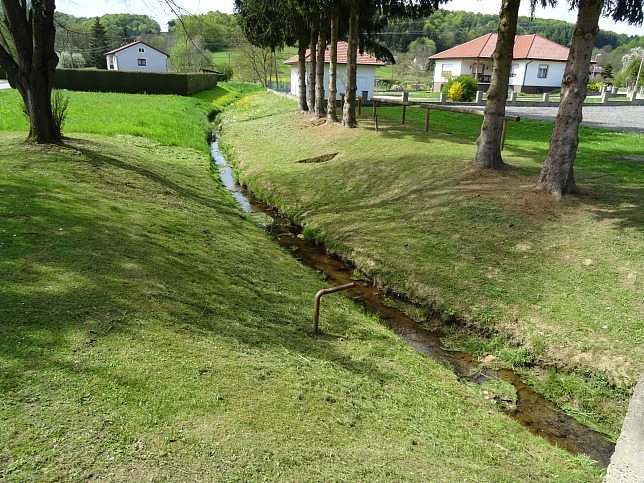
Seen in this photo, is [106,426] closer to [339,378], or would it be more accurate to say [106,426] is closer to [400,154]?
[339,378]

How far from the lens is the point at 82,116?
20078 mm

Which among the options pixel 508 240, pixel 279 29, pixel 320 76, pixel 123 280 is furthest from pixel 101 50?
pixel 123 280

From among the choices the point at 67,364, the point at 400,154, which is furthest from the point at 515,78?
the point at 67,364

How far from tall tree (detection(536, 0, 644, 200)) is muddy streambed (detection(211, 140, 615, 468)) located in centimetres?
452

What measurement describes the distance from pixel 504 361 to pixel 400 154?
918 cm

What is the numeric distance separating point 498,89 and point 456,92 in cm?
2566

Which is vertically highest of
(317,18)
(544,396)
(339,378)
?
(317,18)

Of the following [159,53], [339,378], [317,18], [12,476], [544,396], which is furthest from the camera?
[159,53]

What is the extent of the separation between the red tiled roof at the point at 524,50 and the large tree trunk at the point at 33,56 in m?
47.8

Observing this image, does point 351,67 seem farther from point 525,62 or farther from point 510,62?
point 525,62

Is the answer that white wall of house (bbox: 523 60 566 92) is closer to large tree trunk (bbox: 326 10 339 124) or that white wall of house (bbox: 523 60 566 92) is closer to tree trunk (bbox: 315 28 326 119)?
tree trunk (bbox: 315 28 326 119)

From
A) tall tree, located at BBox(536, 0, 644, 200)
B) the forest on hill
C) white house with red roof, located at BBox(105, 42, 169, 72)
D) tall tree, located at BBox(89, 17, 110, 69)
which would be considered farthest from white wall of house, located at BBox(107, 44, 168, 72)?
tall tree, located at BBox(536, 0, 644, 200)

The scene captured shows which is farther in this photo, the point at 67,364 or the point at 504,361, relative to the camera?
the point at 504,361

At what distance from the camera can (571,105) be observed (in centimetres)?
911
